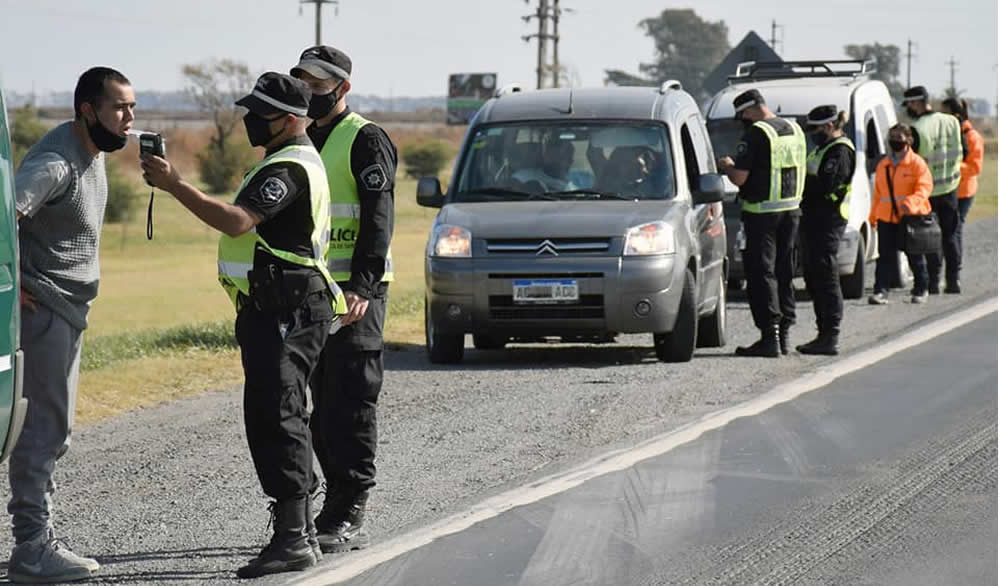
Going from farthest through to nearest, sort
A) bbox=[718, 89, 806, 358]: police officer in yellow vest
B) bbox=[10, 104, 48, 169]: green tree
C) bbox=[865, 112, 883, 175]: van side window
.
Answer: bbox=[10, 104, 48, 169]: green tree < bbox=[865, 112, 883, 175]: van side window < bbox=[718, 89, 806, 358]: police officer in yellow vest

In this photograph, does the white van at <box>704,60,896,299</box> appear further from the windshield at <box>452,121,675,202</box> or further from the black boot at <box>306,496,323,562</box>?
the black boot at <box>306,496,323,562</box>

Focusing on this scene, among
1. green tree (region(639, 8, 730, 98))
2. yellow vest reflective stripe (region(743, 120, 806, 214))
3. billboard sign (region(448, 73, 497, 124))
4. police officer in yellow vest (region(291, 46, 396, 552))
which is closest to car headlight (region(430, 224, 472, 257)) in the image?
yellow vest reflective stripe (region(743, 120, 806, 214))

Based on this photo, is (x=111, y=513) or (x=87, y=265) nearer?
A: (x=87, y=265)

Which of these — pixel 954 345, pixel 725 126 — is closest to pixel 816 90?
pixel 725 126

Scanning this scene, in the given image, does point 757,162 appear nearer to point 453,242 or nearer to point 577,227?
point 577,227

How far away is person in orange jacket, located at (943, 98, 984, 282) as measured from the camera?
2006 centimetres

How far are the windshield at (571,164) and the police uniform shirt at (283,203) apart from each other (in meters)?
6.80

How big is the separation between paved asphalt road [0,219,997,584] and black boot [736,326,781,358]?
13cm

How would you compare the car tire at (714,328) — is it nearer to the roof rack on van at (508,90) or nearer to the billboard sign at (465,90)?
the roof rack on van at (508,90)

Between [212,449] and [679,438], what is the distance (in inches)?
94.7

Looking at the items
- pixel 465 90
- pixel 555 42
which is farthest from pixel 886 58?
pixel 555 42

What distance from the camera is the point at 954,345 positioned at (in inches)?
546

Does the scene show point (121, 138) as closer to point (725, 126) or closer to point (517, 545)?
point (517, 545)

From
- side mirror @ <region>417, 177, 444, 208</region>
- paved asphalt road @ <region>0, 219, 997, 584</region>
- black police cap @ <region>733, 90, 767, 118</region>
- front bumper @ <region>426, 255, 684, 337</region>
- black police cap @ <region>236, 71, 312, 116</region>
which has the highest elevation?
black police cap @ <region>733, 90, 767, 118</region>
